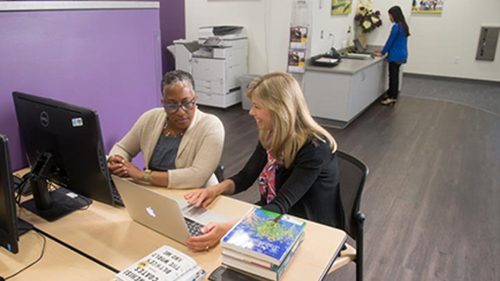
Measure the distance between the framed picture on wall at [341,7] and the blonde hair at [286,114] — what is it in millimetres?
4492

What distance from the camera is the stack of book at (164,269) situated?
108 cm

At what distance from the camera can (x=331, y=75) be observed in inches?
196

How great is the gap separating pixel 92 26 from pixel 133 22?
29 centimetres

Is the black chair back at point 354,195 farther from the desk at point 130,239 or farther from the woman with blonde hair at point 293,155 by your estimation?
the desk at point 130,239

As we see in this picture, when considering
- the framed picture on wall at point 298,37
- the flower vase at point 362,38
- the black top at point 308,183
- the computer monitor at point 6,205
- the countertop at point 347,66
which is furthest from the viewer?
the flower vase at point 362,38

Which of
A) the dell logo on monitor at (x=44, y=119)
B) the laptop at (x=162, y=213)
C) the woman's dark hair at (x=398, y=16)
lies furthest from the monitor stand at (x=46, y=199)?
the woman's dark hair at (x=398, y=16)

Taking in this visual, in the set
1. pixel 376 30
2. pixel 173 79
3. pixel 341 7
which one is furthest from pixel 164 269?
pixel 376 30

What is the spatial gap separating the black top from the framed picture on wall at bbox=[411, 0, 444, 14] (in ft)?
24.6

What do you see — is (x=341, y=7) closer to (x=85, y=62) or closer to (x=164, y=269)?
(x=85, y=62)

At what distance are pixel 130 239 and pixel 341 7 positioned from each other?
545 cm

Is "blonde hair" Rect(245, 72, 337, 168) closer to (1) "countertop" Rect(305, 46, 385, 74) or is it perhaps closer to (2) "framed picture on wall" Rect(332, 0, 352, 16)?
(1) "countertop" Rect(305, 46, 385, 74)

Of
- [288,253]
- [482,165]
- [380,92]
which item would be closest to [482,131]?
[482,165]

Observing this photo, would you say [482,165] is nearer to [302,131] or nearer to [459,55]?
[302,131]

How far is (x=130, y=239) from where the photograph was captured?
1.38 m
